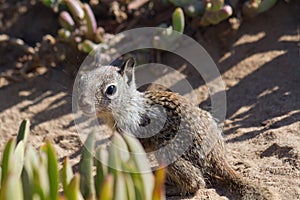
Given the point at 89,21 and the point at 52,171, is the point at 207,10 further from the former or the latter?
the point at 52,171

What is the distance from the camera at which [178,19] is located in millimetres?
5508

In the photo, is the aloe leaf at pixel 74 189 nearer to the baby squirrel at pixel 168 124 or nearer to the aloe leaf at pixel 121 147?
the aloe leaf at pixel 121 147

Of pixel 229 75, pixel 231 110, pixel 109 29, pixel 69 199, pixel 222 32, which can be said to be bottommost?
pixel 69 199

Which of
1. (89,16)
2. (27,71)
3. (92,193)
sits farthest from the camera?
(27,71)

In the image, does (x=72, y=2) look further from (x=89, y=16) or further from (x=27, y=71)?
(x=27, y=71)

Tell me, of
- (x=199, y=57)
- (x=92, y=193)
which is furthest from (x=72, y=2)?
(x=92, y=193)

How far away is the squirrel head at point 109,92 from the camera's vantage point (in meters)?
4.55

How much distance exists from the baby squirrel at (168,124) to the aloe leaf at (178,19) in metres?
0.92

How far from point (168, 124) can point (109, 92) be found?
1.61 feet

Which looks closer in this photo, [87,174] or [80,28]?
[87,174]

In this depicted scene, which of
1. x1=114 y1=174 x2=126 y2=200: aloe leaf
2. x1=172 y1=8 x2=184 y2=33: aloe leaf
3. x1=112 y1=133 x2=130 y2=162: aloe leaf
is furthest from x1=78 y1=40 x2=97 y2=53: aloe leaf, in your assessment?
x1=114 y1=174 x2=126 y2=200: aloe leaf

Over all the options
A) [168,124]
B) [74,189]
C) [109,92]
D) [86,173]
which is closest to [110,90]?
[109,92]

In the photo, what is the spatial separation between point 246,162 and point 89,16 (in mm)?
2023

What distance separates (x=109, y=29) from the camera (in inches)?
249
